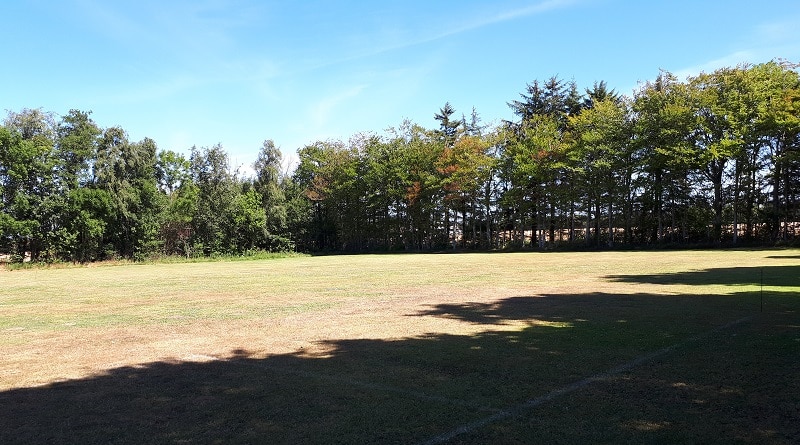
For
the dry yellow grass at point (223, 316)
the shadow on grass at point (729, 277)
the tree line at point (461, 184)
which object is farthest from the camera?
the tree line at point (461, 184)

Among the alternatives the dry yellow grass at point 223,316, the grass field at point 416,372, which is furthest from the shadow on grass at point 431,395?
the dry yellow grass at point 223,316

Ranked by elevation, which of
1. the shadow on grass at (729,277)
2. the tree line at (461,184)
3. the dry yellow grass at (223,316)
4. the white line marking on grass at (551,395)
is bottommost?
the dry yellow grass at (223,316)

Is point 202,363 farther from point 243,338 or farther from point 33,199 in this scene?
point 33,199

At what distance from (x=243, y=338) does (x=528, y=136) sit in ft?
159

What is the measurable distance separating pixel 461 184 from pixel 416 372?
160ft

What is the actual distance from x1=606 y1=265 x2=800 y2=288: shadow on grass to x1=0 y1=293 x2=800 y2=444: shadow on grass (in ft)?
25.4

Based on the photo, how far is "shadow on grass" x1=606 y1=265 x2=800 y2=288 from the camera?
1511cm

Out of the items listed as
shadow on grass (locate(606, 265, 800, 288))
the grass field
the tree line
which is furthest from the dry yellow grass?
the tree line

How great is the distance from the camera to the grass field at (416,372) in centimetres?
445

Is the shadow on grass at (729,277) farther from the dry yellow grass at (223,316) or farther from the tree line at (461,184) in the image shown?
the tree line at (461,184)

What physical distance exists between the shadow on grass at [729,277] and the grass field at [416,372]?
2.89 meters

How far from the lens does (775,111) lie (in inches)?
1487

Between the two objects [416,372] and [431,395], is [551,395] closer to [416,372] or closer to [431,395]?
[431,395]

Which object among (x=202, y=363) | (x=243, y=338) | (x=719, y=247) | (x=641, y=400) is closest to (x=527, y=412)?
(x=641, y=400)
